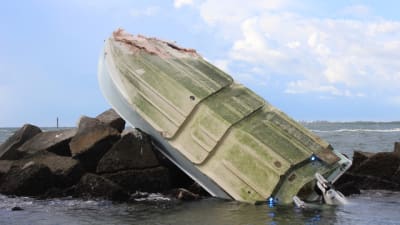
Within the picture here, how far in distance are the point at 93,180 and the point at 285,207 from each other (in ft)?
12.6

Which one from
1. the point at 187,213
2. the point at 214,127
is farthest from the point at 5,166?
the point at 187,213

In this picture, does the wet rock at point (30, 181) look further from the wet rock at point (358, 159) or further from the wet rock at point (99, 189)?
the wet rock at point (358, 159)

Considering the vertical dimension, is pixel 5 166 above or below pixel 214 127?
below

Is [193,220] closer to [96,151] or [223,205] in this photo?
[223,205]

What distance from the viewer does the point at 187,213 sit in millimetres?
9719

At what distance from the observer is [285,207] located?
10.3 m

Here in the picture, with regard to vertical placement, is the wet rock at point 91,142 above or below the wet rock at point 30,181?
above

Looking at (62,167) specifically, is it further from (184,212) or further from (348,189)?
(348,189)

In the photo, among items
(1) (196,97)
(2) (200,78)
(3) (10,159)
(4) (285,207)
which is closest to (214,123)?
(1) (196,97)

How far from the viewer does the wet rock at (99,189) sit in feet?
36.6

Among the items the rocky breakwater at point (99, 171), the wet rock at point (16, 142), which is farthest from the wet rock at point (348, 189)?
the wet rock at point (16, 142)

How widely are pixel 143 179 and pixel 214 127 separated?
6.01 feet

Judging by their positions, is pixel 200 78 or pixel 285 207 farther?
pixel 200 78

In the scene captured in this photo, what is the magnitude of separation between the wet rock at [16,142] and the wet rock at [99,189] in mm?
2957
